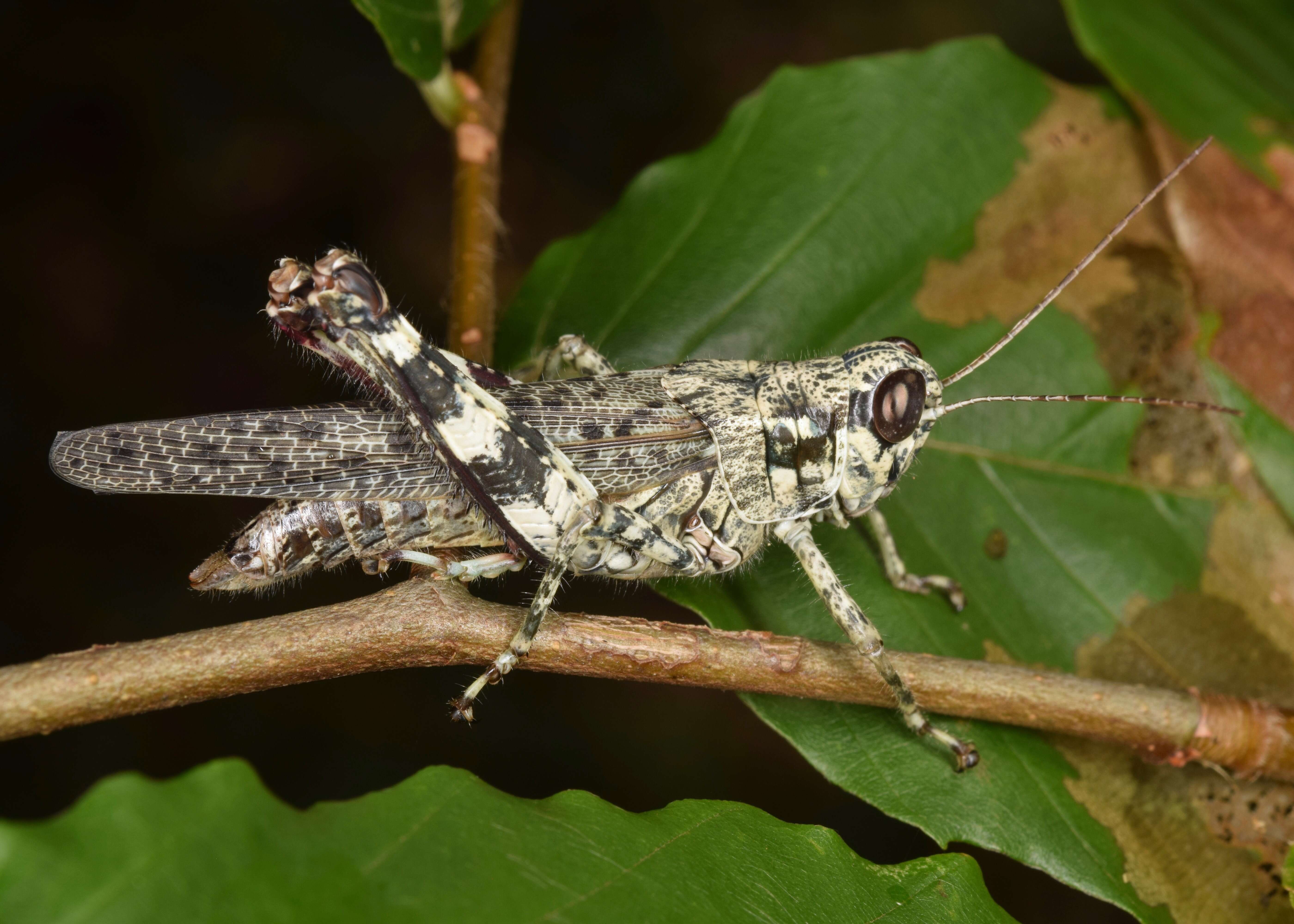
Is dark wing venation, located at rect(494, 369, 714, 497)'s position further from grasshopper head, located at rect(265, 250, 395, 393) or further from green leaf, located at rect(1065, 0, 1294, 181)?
green leaf, located at rect(1065, 0, 1294, 181)

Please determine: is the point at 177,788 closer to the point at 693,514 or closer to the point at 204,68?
the point at 693,514

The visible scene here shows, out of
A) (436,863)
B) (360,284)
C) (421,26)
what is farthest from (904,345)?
(436,863)

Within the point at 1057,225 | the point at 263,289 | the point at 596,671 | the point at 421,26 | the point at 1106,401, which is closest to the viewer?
the point at 596,671

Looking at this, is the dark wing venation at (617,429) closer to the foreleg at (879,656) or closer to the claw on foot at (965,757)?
the foreleg at (879,656)

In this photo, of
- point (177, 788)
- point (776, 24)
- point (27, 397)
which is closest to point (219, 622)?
Answer: point (27, 397)

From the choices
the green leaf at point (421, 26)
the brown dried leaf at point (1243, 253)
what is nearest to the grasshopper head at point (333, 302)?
the green leaf at point (421, 26)

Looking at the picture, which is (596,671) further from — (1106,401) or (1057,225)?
(1057,225)
